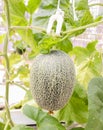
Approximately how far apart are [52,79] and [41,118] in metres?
0.12

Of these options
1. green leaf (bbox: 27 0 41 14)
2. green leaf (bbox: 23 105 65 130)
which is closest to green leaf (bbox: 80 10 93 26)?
green leaf (bbox: 27 0 41 14)

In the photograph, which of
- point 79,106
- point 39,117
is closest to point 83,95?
point 79,106

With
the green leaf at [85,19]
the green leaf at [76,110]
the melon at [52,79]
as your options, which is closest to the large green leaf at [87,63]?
the green leaf at [76,110]

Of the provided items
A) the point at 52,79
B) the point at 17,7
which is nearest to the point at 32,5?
the point at 17,7

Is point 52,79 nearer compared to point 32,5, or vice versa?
point 52,79

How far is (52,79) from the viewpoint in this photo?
1.94ft

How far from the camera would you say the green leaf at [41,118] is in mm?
665

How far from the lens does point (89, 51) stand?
1001 mm

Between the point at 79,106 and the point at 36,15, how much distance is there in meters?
0.26

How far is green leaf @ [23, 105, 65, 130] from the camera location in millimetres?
665

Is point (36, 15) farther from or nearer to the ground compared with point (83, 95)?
farther from the ground

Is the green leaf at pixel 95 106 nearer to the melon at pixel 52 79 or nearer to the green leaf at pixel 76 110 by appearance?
the melon at pixel 52 79

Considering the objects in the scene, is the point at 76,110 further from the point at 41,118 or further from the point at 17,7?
the point at 17,7

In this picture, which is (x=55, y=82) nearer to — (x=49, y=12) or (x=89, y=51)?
(x=49, y=12)
